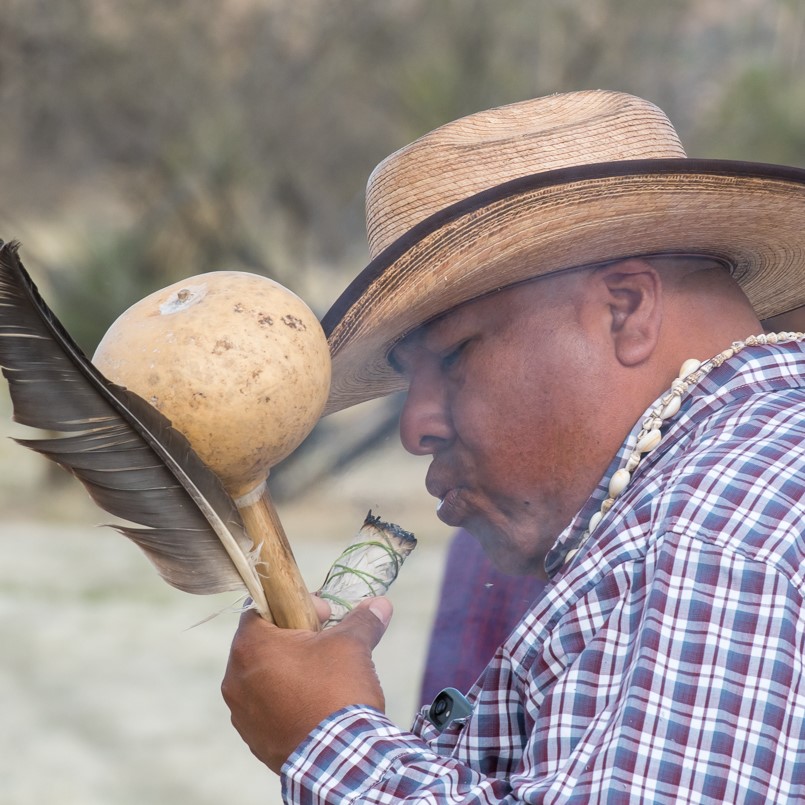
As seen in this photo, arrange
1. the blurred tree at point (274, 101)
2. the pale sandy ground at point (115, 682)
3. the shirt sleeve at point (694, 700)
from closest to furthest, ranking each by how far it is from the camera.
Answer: the shirt sleeve at point (694, 700) < the pale sandy ground at point (115, 682) < the blurred tree at point (274, 101)

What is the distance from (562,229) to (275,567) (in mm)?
649

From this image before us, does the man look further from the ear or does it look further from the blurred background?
the blurred background

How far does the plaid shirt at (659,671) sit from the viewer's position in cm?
110

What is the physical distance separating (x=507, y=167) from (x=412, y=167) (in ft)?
0.54

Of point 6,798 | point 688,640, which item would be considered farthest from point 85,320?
point 688,640

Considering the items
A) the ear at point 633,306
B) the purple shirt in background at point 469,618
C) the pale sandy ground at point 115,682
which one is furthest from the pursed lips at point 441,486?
the pale sandy ground at point 115,682

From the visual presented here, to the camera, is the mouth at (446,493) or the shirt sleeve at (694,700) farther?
the mouth at (446,493)

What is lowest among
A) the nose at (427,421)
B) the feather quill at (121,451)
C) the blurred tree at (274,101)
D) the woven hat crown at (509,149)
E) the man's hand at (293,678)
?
the man's hand at (293,678)

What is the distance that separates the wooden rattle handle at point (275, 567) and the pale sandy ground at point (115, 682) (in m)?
1.13

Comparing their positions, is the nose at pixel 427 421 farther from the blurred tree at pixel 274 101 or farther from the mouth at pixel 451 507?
the blurred tree at pixel 274 101

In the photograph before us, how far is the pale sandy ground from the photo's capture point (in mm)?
4043

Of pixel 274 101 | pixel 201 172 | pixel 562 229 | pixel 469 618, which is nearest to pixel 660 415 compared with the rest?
pixel 562 229

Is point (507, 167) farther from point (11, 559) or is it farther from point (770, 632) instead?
point (11, 559)

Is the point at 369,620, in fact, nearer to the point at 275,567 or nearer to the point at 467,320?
the point at 275,567
